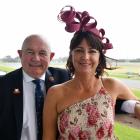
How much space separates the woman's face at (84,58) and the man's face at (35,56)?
0.72 ft

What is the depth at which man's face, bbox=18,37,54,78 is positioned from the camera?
1729 mm

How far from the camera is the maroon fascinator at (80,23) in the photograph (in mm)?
1618

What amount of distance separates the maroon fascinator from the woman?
2 cm

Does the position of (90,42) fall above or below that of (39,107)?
above

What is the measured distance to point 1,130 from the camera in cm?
178

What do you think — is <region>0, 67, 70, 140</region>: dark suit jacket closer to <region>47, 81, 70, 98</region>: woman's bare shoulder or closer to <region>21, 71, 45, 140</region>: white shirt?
<region>21, 71, 45, 140</region>: white shirt

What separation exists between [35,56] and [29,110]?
312 millimetres

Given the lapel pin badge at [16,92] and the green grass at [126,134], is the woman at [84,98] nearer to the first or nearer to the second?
the lapel pin badge at [16,92]

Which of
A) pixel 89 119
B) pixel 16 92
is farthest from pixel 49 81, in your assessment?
pixel 89 119

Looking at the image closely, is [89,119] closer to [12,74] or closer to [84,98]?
[84,98]

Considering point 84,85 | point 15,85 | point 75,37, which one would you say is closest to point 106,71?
point 84,85

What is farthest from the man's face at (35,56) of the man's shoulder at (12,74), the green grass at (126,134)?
the green grass at (126,134)

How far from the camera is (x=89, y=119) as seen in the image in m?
1.59

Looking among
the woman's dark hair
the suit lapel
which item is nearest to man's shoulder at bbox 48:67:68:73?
the suit lapel
